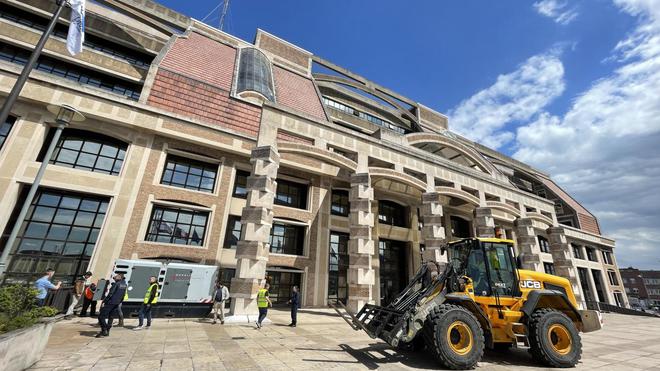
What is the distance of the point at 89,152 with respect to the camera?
1652 centimetres

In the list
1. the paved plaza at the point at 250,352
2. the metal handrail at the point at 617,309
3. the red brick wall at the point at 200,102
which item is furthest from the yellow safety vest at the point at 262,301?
the metal handrail at the point at 617,309

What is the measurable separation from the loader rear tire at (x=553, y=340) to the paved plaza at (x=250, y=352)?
0.34 meters

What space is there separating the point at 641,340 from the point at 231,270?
20167 millimetres

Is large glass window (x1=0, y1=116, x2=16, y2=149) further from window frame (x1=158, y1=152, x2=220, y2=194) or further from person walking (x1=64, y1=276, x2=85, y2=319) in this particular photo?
person walking (x1=64, y1=276, x2=85, y2=319)

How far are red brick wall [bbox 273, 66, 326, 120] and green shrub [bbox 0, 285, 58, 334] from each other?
19665 mm

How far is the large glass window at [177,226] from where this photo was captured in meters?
16.6

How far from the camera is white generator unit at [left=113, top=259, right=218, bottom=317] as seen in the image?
1245 cm

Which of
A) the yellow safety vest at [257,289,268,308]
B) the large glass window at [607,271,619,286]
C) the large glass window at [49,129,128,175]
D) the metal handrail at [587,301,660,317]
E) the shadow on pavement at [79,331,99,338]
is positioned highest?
the large glass window at [49,129,128,175]

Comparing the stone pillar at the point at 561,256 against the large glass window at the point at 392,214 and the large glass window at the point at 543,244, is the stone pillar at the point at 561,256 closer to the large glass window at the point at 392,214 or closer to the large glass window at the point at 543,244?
the large glass window at the point at 543,244

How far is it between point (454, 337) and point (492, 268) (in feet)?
7.94

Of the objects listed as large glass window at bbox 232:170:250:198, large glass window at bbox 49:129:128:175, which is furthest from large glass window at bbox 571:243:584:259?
large glass window at bbox 49:129:128:175

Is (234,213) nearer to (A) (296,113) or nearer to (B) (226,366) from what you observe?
(A) (296,113)

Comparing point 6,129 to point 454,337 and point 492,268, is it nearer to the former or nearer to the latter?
point 454,337

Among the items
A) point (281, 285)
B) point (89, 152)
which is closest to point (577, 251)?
point (281, 285)
